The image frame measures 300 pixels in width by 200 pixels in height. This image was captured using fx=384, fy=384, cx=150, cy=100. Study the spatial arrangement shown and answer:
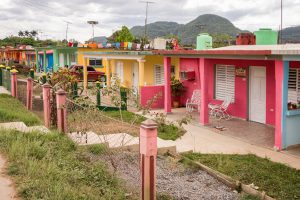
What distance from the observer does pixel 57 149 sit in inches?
298

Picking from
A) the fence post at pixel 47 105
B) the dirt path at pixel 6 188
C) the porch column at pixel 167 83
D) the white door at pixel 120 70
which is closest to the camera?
the dirt path at pixel 6 188

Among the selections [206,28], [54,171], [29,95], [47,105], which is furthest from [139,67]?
[206,28]

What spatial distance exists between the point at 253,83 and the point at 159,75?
6.72 metres

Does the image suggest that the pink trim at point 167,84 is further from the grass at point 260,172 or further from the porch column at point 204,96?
the grass at point 260,172

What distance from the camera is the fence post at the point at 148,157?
540 centimetres

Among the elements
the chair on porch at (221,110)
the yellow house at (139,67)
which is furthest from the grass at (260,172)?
the yellow house at (139,67)

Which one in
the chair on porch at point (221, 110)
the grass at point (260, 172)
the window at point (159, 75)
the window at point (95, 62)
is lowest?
the grass at point (260, 172)

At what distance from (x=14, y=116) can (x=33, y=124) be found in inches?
34.3

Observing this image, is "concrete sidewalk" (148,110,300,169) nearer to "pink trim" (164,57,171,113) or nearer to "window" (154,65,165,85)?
"pink trim" (164,57,171,113)

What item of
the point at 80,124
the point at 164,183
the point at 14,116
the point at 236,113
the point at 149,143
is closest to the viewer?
the point at 149,143

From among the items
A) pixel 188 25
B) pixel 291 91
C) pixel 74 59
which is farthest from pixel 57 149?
pixel 188 25

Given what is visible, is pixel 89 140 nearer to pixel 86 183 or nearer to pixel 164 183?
pixel 164 183

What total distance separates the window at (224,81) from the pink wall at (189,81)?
1188 millimetres

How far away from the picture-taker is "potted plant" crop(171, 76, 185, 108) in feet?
58.1
